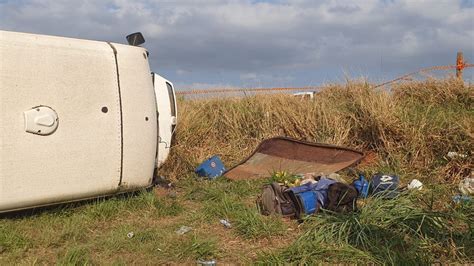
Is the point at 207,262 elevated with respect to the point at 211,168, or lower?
lower

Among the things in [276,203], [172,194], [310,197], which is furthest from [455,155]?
[172,194]

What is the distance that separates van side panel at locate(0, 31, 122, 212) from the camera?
12.6ft

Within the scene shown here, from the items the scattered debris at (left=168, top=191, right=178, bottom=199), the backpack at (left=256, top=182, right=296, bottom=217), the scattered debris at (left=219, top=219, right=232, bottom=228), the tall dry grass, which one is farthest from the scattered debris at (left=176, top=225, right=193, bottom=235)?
the tall dry grass

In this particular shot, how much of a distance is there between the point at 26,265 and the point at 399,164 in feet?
14.7

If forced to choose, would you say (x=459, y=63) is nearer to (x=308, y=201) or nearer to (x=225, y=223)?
(x=308, y=201)

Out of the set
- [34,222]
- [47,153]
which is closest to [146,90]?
[47,153]

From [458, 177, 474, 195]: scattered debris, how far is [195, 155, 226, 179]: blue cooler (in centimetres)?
300

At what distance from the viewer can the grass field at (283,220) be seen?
345cm

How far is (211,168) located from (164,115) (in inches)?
45.5

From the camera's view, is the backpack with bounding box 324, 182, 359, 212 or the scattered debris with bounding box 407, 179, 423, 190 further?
the scattered debris with bounding box 407, 179, 423, 190

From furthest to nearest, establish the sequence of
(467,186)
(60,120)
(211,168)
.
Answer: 1. (211,168)
2. (467,186)
3. (60,120)

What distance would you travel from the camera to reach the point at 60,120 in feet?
13.4

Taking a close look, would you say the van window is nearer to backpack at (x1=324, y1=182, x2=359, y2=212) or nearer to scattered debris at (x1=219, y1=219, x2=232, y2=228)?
scattered debris at (x1=219, y1=219, x2=232, y2=228)

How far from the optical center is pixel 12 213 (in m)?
4.29
